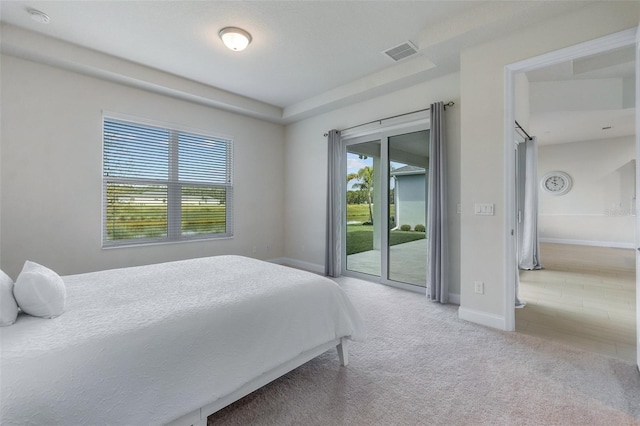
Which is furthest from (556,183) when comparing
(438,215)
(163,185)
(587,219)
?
(163,185)

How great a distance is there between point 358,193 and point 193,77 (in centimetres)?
295

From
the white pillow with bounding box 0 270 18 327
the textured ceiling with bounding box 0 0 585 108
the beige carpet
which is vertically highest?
the textured ceiling with bounding box 0 0 585 108

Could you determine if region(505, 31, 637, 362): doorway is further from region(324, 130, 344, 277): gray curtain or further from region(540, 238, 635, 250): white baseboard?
region(324, 130, 344, 277): gray curtain

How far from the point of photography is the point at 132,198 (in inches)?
161

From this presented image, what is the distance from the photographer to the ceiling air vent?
10.6ft

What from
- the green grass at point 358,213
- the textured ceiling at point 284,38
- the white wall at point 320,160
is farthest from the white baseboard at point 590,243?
the green grass at point 358,213

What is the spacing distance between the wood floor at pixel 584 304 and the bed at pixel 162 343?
2.03 meters

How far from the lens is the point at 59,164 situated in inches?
137

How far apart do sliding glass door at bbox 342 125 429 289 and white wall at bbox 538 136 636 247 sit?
22.9ft

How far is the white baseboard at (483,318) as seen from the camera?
9.06ft

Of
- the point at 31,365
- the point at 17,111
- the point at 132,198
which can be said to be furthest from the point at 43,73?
the point at 31,365

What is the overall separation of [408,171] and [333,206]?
1320mm

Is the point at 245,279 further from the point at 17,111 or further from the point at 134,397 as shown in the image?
the point at 17,111

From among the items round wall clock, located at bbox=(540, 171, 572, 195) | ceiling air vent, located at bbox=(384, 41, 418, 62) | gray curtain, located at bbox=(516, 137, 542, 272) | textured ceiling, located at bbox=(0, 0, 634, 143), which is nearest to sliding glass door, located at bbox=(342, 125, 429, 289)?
textured ceiling, located at bbox=(0, 0, 634, 143)
